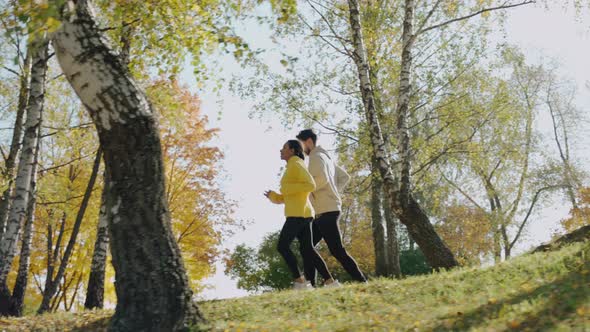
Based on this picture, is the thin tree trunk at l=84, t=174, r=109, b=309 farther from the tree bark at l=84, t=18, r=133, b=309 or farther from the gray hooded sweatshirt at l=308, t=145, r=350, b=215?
the gray hooded sweatshirt at l=308, t=145, r=350, b=215

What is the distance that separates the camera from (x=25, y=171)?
12938mm

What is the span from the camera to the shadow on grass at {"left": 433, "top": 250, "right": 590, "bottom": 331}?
5.67 m

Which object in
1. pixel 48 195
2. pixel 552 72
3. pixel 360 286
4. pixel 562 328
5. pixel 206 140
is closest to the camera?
pixel 562 328

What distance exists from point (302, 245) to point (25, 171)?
693cm

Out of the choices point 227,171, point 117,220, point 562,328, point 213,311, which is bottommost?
point 562,328

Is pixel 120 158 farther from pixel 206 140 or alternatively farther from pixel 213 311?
pixel 206 140

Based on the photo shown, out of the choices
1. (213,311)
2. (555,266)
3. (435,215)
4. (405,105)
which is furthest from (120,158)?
(435,215)

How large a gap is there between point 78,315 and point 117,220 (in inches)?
146

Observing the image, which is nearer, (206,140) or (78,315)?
(78,315)

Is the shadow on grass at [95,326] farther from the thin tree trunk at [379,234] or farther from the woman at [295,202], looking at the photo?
the thin tree trunk at [379,234]

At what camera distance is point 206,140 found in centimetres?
2358

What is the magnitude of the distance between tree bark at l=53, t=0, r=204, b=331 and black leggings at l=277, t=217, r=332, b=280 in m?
2.83

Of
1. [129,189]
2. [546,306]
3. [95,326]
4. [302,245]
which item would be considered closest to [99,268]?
[95,326]

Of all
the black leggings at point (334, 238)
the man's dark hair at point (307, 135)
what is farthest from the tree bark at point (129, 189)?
the man's dark hair at point (307, 135)
